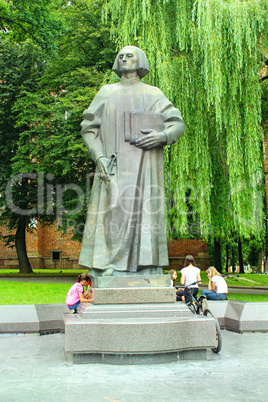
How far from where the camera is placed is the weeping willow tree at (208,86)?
38.0 feet

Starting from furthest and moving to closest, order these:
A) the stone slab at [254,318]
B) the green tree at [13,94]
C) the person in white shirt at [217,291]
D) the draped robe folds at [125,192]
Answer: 1. the green tree at [13,94]
2. the person in white shirt at [217,291]
3. the stone slab at [254,318]
4. the draped robe folds at [125,192]

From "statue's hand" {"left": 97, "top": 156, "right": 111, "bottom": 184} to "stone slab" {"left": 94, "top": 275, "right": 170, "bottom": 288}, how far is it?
1.24 meters

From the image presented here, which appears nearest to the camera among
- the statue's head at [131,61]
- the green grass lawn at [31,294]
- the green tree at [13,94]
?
the statue's head at [131,61]

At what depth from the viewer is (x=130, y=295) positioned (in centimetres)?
571

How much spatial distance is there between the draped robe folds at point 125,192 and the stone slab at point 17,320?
2.33 m

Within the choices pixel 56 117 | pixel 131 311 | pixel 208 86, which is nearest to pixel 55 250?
pixel 56 117

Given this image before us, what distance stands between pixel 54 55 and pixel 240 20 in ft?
36.0

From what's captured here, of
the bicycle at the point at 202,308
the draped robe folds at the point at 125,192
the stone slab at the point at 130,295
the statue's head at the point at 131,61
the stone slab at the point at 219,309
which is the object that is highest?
the statue's head at the point at 131,61

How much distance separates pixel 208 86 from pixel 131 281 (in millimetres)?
Answer: 7138

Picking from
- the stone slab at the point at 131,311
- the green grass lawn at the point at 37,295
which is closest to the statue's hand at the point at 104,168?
the stone slab at the point at 131,311

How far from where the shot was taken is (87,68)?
21.0 metres

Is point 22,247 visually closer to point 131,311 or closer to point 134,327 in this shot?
point 131,311

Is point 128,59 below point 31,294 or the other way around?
the other way around

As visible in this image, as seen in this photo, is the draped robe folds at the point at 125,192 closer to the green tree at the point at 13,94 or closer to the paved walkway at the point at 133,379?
the paved walkway at the point at 133,379
